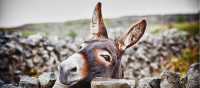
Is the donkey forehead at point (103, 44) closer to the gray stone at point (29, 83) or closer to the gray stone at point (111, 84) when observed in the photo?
the gray stone at point (111, 84)

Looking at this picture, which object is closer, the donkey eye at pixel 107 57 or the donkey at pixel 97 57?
the donkey at pixel 97 57

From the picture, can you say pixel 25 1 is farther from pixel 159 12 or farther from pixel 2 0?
pixel 159 12

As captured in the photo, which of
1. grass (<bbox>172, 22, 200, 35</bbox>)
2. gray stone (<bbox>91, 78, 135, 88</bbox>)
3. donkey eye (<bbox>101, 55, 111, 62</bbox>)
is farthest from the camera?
grass (<bbox>172, 22, 200, 35</bbox>)

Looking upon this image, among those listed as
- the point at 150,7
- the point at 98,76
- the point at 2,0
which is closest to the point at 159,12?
the point at 150,7

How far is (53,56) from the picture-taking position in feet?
11.8

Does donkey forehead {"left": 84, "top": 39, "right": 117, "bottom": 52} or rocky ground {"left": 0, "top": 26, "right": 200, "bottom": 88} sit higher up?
→ donkey forehead {"left": 84, "top": 39, "right": 117, "bottom": 52}

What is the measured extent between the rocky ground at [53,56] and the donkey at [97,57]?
0.18m

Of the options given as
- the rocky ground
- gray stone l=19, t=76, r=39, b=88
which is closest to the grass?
the rocky ground

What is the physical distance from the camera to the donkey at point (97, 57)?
2963 mm

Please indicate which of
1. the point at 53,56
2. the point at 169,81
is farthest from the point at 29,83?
the point at 169,81

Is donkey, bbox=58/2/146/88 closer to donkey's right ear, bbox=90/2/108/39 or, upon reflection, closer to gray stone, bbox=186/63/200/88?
donkey's right ear, bbox=90/2/108/39

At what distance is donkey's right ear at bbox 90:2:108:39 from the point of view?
10.4 feet

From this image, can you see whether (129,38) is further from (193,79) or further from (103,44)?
(193,79)

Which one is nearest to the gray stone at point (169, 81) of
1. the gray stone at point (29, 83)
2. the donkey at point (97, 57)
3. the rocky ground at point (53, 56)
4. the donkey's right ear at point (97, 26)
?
the rocky ground at point (53, 56)
